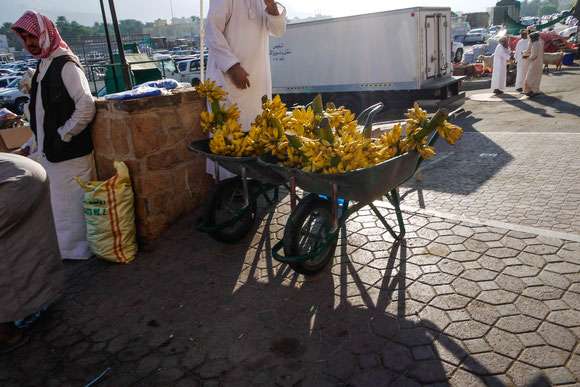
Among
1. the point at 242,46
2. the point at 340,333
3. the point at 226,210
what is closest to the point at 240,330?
the point at 340,333

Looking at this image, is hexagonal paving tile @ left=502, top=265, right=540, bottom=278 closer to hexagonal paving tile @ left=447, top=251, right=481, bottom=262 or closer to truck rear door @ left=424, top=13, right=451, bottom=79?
hexagonal paving tile @ left=447, top=251, right=481, bottom=262

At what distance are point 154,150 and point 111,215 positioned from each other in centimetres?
74

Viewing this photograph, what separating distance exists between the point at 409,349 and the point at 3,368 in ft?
8.38

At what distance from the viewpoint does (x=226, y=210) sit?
3.95m

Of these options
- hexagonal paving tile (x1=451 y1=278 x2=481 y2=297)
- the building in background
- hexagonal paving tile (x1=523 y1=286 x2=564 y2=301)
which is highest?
the building in background

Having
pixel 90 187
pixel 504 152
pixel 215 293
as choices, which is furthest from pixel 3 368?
pixel 504 152

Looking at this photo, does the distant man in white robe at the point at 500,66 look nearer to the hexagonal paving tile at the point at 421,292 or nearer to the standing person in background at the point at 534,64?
the standing person in background at the point at 534,64

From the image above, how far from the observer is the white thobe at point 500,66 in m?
13.0

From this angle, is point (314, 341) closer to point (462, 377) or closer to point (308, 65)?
point (462, 377)

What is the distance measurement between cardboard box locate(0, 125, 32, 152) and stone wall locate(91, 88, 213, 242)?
227cm

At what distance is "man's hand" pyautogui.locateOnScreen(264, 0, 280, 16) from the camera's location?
426cm

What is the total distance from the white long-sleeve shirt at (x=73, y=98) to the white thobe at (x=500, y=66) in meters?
12.5

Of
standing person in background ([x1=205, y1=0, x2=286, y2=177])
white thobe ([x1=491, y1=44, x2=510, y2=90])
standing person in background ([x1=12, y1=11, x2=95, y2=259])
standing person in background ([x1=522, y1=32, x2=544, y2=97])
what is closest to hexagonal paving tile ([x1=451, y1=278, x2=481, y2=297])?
standing person in background ([x1=205, y1=0, x2=286, y2=177])

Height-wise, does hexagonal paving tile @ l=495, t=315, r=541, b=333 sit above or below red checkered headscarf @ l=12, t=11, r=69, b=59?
below
